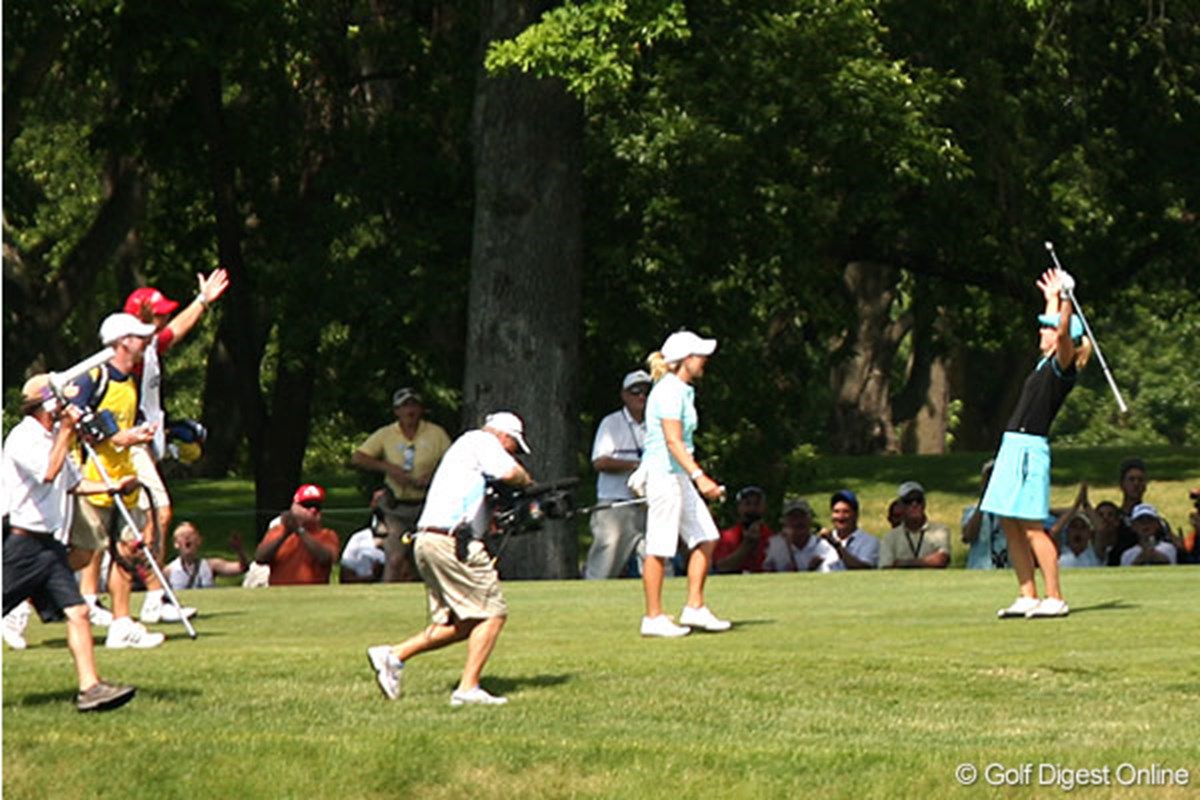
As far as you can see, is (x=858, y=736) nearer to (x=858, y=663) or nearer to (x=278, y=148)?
(x=858, y=663)

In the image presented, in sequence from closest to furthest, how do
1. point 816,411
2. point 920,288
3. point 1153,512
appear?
point 1153,512 → point 920,288 → point 816,411

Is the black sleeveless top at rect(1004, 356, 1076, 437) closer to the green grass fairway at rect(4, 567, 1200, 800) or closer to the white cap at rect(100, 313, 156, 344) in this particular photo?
the green grass fairway at rect(4, 567, 1200, 800)

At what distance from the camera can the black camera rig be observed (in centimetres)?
1420

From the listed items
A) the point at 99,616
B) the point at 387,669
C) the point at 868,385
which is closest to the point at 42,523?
the point at 387,669

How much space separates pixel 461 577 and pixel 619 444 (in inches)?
290

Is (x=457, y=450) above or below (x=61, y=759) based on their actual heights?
above

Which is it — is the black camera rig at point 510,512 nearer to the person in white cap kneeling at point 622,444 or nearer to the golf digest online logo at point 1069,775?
the golf digest online logo at point 1069,775

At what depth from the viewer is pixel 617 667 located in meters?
15.4

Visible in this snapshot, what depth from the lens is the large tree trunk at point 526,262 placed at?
1036 inches

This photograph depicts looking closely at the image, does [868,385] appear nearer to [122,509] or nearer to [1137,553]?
[1137,553]

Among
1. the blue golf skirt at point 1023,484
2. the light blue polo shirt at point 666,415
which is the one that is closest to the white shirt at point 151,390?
the light blue polo shirt at point 666,415

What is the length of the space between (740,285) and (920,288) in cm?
978

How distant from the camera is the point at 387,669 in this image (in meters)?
14.4

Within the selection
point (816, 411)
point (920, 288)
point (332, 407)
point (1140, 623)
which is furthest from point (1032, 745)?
point (816, 411)
